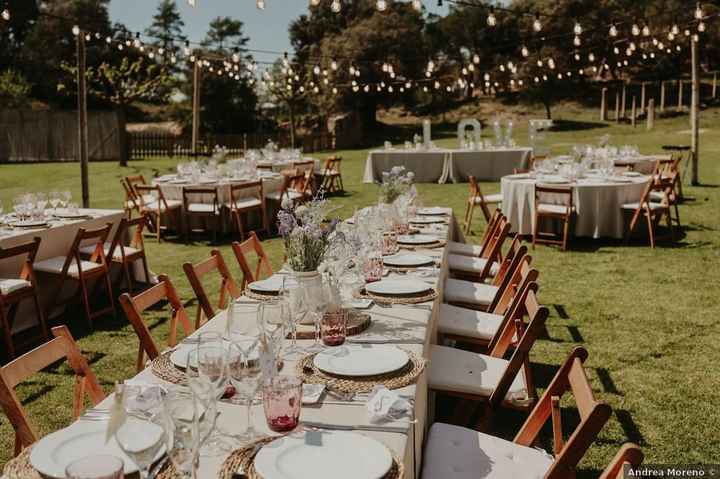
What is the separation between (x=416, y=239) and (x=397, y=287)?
5.04 feet

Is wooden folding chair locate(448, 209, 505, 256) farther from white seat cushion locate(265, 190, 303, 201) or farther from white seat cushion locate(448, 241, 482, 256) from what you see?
white seat cushion locate(265, 190, 303, 201)

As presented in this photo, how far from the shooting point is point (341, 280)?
10.7 feet

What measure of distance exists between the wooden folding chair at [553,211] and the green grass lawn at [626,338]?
239 millimetres

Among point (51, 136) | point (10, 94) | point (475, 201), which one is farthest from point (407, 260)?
point (10, 94)

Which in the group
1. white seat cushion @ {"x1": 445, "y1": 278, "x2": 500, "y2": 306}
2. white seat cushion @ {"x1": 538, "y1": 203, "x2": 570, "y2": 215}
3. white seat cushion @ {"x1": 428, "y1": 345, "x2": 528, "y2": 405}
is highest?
white seat cushion @ {"x1": 538, "y1": 203, "x2": 570, "y2": 215}

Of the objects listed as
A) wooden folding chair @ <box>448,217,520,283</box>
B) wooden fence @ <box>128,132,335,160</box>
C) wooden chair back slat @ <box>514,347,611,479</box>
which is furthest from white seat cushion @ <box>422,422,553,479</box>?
wooden fence @ <box>128,132,335,160</box>

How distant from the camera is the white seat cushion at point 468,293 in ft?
15.5

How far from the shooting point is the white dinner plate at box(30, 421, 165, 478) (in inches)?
64.6

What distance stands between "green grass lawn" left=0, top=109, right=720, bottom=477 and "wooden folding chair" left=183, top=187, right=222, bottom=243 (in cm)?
38

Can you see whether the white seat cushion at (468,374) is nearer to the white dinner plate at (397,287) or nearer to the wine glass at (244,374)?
the white dinner plate at (397,287)

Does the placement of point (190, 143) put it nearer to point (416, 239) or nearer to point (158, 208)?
point (158, 208)

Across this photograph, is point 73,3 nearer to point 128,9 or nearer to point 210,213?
point 128,9

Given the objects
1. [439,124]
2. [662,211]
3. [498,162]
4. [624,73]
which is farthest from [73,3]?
[662,211]

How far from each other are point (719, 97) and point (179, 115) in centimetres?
3043
